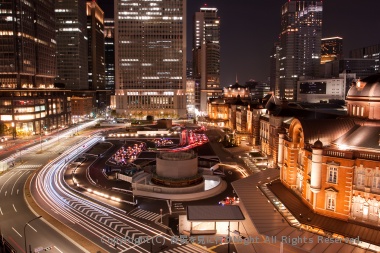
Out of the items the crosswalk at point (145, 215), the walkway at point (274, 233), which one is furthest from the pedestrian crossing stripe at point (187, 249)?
the crosswalk at point (145, 215)

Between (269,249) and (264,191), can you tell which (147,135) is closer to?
(264,191)

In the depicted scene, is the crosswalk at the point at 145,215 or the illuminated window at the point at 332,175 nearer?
the illuminated window at the point at 332,175

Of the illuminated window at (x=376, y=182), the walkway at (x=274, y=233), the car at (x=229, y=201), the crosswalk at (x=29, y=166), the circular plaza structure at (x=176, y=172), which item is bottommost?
the car at (x=229, y=201)

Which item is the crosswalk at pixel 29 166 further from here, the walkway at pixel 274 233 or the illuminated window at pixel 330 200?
the illuminated window at pixel 330 200

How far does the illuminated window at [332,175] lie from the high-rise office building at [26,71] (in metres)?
115

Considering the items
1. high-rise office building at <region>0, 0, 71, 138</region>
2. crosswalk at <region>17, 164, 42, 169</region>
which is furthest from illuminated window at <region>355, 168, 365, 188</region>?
high-rise office building at <region>0, 0, 71, 138</region>

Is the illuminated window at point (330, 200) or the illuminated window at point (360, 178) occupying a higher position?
the illuminated window at point (360, 178)

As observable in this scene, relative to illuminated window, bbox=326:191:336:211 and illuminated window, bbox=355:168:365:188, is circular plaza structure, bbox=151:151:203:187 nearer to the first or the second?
illuminated window, bbox=326:191:336:211

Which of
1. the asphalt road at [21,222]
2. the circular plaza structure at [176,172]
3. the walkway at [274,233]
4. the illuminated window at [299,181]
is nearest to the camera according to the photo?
the walkway at [274,233]

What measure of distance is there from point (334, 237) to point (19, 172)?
6696 cm

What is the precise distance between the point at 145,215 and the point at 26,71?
373 ft

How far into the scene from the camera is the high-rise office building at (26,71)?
4953 inches

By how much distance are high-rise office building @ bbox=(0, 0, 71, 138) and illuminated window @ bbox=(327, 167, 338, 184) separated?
376ft

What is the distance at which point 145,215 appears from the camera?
51188 millimetres
